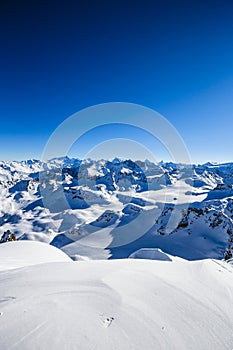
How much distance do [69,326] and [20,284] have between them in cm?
238

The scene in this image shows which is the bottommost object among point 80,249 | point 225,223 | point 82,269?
point 80,249

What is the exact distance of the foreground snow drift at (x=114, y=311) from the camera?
3.37 metres

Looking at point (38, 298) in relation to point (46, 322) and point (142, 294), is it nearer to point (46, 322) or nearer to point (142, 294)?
point (46, 322)

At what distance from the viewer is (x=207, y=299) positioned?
4926 mm

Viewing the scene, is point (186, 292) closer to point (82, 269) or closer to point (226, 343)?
point (226, 343)

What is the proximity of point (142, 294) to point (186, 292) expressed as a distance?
1116 mm

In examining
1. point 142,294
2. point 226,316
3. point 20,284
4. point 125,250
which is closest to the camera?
point 226,316

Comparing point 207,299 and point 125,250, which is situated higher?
point 207,299

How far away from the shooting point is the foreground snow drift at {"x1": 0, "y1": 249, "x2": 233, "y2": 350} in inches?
133

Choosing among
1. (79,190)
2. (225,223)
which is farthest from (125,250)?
(79,190)

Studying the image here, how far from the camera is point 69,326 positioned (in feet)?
11.7

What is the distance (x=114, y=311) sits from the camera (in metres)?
4.11

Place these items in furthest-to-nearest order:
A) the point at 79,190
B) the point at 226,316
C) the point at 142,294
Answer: the point at 79,190, the point at 142,294, the point at 226,316

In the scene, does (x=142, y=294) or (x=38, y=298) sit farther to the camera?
(x=142, y=294)
